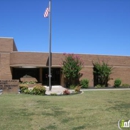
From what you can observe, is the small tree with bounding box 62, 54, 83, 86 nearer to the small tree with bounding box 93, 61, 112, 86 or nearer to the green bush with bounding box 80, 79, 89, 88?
the green bush with bounding box 80, 79, 89, 88

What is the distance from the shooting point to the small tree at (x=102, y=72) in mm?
32156

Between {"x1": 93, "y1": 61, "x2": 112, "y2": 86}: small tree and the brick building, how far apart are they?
2.68ft

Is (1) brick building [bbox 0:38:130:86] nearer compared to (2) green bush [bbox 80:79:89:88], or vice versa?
(2) green bush [bbox 80:79:89:88]

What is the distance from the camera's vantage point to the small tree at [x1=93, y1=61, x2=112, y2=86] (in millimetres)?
32156

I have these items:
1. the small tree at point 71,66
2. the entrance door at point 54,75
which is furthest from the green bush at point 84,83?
the entrance door at point 54,75

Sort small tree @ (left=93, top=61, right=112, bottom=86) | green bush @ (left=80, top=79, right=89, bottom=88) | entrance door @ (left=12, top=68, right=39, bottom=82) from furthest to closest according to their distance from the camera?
entrance door @ (left=12, top=68, right=39, bottom=82) < small tree @ (left=93, top=61, right=112, bottom=86) < green bush @ (left=80, top=79, right=89, bottom=88)

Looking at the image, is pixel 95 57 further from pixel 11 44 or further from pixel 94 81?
pixel 11 44

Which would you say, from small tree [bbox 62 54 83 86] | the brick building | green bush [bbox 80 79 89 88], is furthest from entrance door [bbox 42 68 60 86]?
green bush [bbox 80 79 89 88]

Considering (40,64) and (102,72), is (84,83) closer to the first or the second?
(102,72)

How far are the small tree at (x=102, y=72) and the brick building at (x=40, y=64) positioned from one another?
82 cm

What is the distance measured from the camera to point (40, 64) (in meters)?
31.7

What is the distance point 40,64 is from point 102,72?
29.2 ft

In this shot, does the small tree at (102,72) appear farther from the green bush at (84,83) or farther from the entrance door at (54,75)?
the entrance door at (54,75)

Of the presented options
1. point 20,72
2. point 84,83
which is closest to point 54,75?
point 20,72
